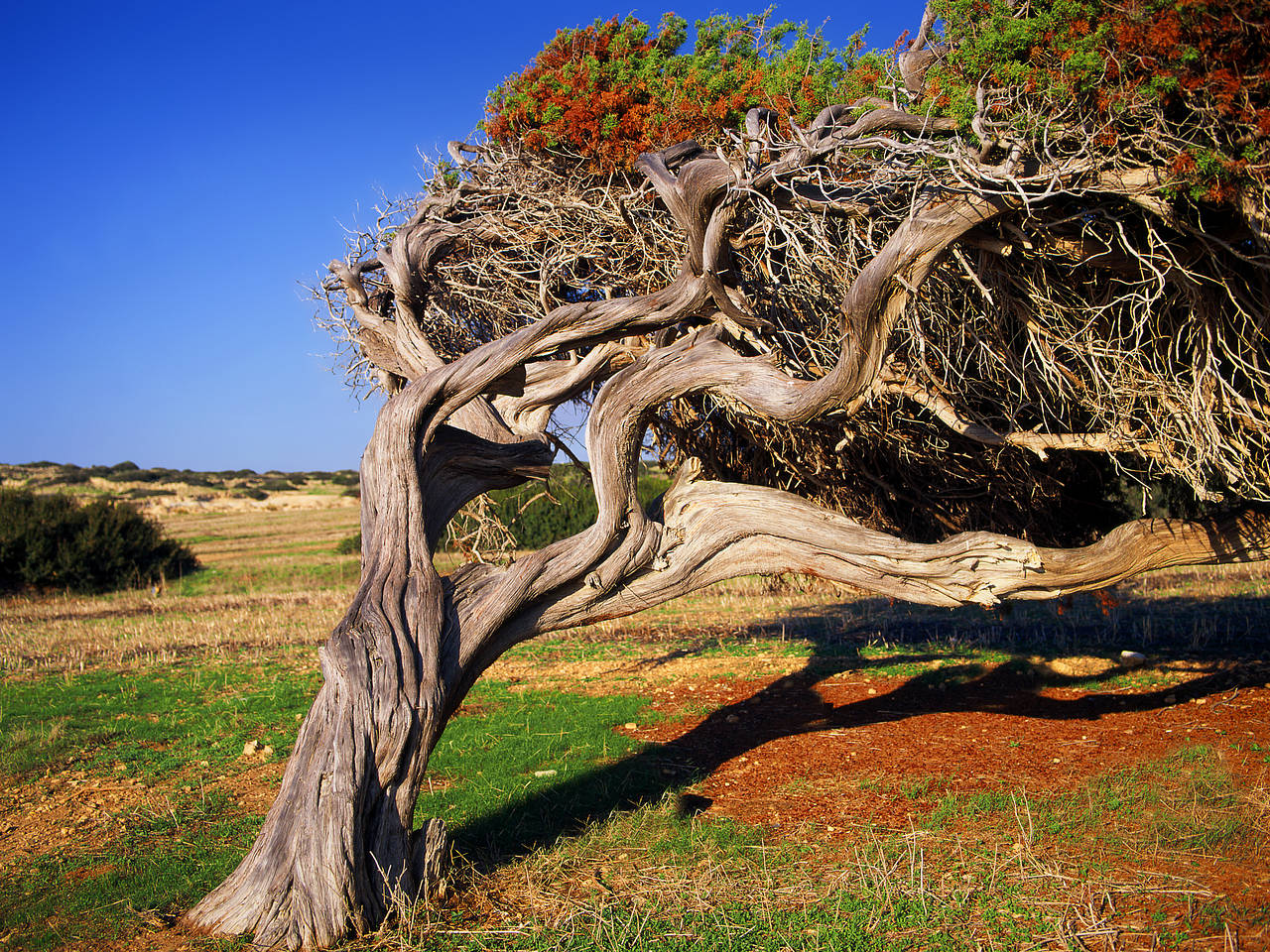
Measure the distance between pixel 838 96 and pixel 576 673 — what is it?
6.66m

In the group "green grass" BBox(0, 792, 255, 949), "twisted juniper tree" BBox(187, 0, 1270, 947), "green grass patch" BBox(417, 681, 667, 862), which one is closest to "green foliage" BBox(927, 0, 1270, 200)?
"twisted juniper tree" BBox(187, 0, 1270, 947)

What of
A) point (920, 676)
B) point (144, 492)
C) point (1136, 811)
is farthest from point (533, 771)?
point (144, 492)

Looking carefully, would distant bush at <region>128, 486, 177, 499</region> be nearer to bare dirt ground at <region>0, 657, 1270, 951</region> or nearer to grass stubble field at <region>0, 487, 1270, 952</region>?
grass stubble field at <region>0, 487, 1270, 952</region>

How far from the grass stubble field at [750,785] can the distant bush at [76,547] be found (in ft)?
30.4

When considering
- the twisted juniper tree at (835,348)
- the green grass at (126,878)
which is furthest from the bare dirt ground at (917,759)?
the twisted juniper tree at (835,348)

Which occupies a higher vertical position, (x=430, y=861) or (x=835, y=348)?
(x=835, y=348)

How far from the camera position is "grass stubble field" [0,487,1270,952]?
4.29 meters

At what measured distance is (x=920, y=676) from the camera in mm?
9633

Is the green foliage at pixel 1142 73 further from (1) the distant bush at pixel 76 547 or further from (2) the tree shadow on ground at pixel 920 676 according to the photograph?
(1) the distant bush at pixel 76 547

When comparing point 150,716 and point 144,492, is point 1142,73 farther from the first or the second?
point 144,492

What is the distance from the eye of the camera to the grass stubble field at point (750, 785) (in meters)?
4.29

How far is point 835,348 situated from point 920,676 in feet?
15.2

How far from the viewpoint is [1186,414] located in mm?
5445

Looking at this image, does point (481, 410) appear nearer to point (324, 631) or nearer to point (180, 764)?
point (180, 764)
